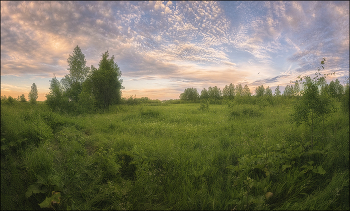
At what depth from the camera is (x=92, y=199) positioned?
329 cm

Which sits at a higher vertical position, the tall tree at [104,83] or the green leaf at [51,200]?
the tall tree at [104,83]

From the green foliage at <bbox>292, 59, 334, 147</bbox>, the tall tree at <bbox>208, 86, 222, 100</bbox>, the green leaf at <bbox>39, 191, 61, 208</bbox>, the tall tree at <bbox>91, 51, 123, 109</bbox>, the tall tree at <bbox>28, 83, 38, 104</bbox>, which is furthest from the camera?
the tall tree at <bbox>208, 86, 222, 100</bbox>

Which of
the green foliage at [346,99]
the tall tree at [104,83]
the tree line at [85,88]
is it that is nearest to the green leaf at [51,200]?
the green foliage at [346,99]

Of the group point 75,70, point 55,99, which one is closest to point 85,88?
point 55,99

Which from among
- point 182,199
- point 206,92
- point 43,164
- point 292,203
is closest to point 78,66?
point 43,164

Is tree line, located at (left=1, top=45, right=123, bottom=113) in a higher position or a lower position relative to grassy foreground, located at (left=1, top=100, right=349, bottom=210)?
higher

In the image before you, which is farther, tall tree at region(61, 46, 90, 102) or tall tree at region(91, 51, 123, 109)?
tall tree at region(61, 46, 90, 102)

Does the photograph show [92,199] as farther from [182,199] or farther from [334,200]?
[334,200]

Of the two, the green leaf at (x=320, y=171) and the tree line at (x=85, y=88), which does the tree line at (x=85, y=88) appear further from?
the green leaf at (x=320, y=171)

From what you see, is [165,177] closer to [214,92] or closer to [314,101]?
[314,101]

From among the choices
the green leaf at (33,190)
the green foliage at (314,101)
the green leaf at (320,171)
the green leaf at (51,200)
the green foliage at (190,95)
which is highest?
the green foliage at (190,95)

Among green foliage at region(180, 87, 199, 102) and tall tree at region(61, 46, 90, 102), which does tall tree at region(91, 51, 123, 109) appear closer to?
tall tree at region(61, 46, 90, 102)

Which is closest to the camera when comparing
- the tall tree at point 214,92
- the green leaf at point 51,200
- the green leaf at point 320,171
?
the green leaf at point 51,200

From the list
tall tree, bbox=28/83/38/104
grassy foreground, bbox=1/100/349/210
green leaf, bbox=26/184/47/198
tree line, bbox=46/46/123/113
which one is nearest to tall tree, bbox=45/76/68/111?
tree line, bbox=46/46/123/113
